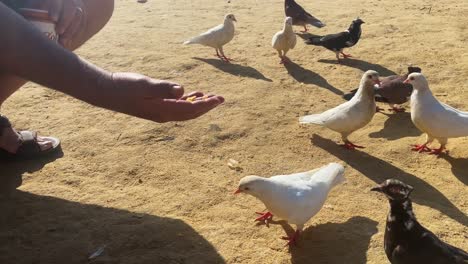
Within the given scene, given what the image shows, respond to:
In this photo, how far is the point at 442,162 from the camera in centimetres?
407

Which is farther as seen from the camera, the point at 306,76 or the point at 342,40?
the point at 342,40

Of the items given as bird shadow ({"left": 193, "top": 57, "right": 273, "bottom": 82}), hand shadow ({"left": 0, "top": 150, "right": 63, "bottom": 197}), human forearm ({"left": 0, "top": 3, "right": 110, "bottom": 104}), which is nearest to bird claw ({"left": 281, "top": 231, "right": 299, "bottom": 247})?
human forearm ({"left": 0, "top": 3, "right": 110, "bottom": 104})

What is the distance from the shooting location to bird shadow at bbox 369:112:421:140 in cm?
454

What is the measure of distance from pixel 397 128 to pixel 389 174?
90 centimetres

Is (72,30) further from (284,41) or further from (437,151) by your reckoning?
(284,41)

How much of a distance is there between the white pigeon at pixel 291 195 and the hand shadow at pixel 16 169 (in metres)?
1.56

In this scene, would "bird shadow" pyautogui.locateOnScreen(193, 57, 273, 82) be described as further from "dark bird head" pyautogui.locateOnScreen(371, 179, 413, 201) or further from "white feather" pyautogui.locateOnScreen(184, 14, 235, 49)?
"dark bird head" pyautogui.locateOnScreen(371, 179, 413, 201)

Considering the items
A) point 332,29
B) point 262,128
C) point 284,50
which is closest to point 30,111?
point 262,128

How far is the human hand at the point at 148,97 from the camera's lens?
2.81 metres

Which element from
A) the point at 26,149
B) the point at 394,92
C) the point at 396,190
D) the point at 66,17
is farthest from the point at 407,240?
the point at 26,149

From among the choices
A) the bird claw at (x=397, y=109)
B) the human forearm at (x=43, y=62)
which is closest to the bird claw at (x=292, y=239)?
the human forearm at (x=43, y=62)

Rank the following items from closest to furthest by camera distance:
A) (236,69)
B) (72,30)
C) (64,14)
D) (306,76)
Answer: (64,14), (72,30), (306,76), (236,69)

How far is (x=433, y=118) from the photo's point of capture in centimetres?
414

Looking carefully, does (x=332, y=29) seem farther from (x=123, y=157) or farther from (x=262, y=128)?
(x=123, y=157)
